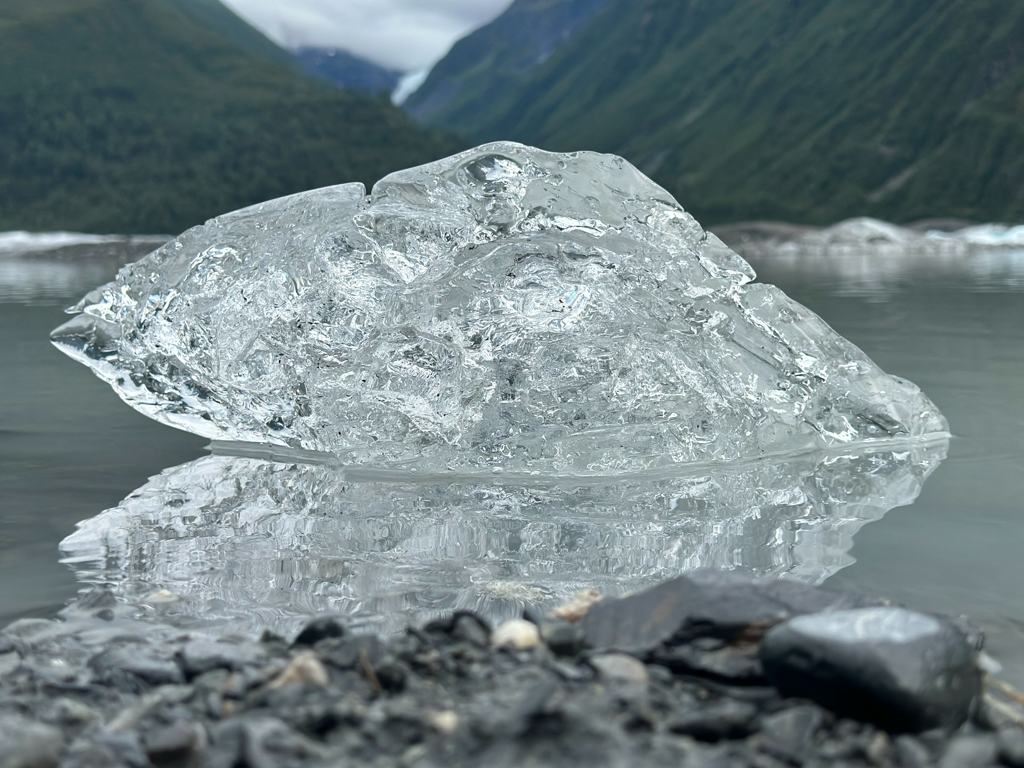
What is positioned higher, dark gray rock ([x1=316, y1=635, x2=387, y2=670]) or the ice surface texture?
the ice surface texture

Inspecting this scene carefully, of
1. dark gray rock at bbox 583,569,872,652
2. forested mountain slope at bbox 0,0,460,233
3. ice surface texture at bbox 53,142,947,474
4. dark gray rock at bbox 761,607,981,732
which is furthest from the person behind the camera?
forested mountain slope at bbox 0,0,460,233

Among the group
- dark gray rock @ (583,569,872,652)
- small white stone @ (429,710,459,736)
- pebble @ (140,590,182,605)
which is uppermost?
dark gray rock @ (583,569,872,652)

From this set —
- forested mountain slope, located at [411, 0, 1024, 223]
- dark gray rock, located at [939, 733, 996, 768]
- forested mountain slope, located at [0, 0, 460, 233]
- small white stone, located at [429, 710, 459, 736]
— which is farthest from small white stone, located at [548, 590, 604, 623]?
forested mountain slope, located at [411, 0, 1024, 223]

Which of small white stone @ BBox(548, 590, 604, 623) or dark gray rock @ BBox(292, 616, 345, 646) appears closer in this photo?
dark gray rock @ BBox(292, 616, 345, 646)

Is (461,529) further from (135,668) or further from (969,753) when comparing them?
(969,753)

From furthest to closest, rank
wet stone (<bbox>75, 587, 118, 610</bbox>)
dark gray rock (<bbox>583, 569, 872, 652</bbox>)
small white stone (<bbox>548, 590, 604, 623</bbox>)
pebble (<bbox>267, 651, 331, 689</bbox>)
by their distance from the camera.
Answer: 1. wet stone (<bbox>75, 587, 118, 610</bbox>)
2. small white stone (<bbox>548, 590, 604, 623</bbox>)
3. dark gray rock (<bbox>583, 569, 872, 652</bbox>)
4. pebble (<bbox>267, 651, 331, 689</bbox>)

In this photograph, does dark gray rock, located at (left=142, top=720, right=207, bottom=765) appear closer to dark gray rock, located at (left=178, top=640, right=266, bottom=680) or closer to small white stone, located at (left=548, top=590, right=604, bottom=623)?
dark gray rock, located at (left=178, top=640, right=266, bottom=680)

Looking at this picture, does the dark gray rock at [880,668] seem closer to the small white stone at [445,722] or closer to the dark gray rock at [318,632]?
the small white stone at [445,722]

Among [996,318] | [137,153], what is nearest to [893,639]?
[996,318]
